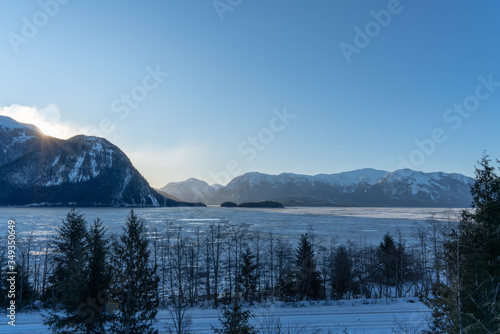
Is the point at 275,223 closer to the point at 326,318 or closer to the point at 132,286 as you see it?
the point at 326,318

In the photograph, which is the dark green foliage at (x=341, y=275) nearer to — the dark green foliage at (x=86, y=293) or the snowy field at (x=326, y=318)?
the snowy field at (x=326, y=318)

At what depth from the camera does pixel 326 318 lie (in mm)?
22875

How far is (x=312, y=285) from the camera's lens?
32.8 m

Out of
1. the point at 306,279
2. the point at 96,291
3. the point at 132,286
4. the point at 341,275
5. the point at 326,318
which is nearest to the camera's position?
the point at 96,291

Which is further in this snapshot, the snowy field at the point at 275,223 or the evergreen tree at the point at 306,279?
the snowy field at the point at 275,223

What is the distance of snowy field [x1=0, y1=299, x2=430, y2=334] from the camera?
66.6 feet

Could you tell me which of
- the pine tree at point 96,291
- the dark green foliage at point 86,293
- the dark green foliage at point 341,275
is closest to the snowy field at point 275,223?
the dark green foliage at point 341,275

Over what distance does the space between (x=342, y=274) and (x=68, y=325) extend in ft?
96.4

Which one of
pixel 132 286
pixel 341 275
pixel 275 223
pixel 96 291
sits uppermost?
pixel 96 291

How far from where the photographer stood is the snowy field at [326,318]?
20.3 meters

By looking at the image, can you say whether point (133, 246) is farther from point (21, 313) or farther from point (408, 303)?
point (408, 303)

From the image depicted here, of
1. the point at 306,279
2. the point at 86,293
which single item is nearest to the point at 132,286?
the point at 86,293

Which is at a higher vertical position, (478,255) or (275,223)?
(478,255)

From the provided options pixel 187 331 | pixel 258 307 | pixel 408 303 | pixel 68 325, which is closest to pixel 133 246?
pixel 68 325
